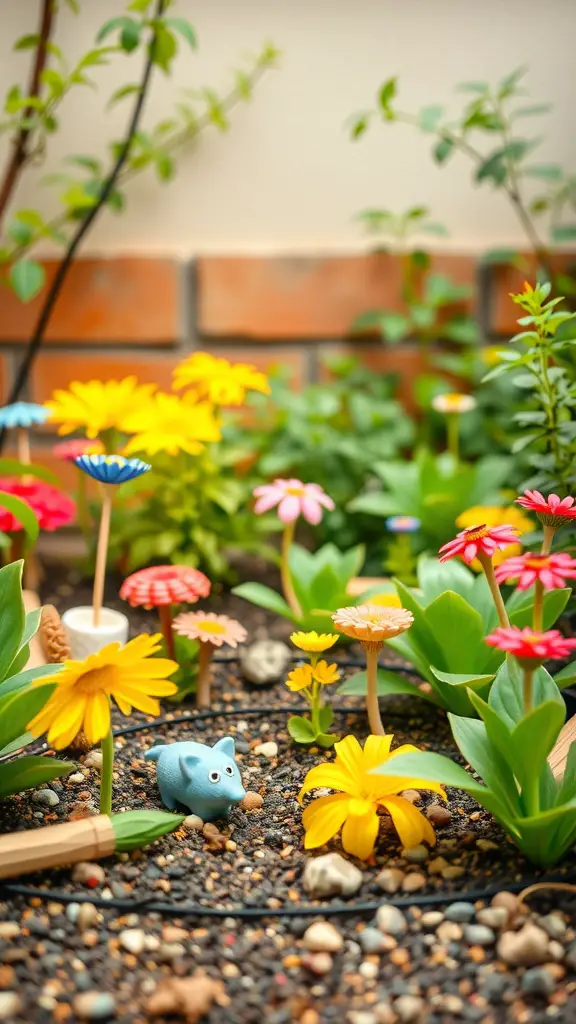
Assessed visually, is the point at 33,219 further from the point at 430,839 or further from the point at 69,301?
the point at 430,839

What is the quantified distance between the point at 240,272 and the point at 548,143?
0.53 m

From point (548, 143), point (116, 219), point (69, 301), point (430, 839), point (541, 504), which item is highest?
point (548, 143)

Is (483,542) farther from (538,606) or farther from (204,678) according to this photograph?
(204,678)

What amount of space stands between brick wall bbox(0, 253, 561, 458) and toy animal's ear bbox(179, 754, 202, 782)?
86 centimetres

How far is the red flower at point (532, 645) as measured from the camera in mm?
655

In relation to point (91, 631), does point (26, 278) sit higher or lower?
higher

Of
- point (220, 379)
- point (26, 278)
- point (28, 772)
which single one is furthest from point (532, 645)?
point (26, 278)

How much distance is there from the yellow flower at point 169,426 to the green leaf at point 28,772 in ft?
1.46

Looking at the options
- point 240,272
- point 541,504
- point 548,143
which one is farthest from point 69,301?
point 541,504

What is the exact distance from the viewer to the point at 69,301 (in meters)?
1.53

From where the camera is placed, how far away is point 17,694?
706 millimetres

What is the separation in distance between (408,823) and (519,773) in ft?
0.34

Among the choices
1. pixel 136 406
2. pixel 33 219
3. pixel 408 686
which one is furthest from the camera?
pixel 33 219

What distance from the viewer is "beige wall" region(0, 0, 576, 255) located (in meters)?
1.44
